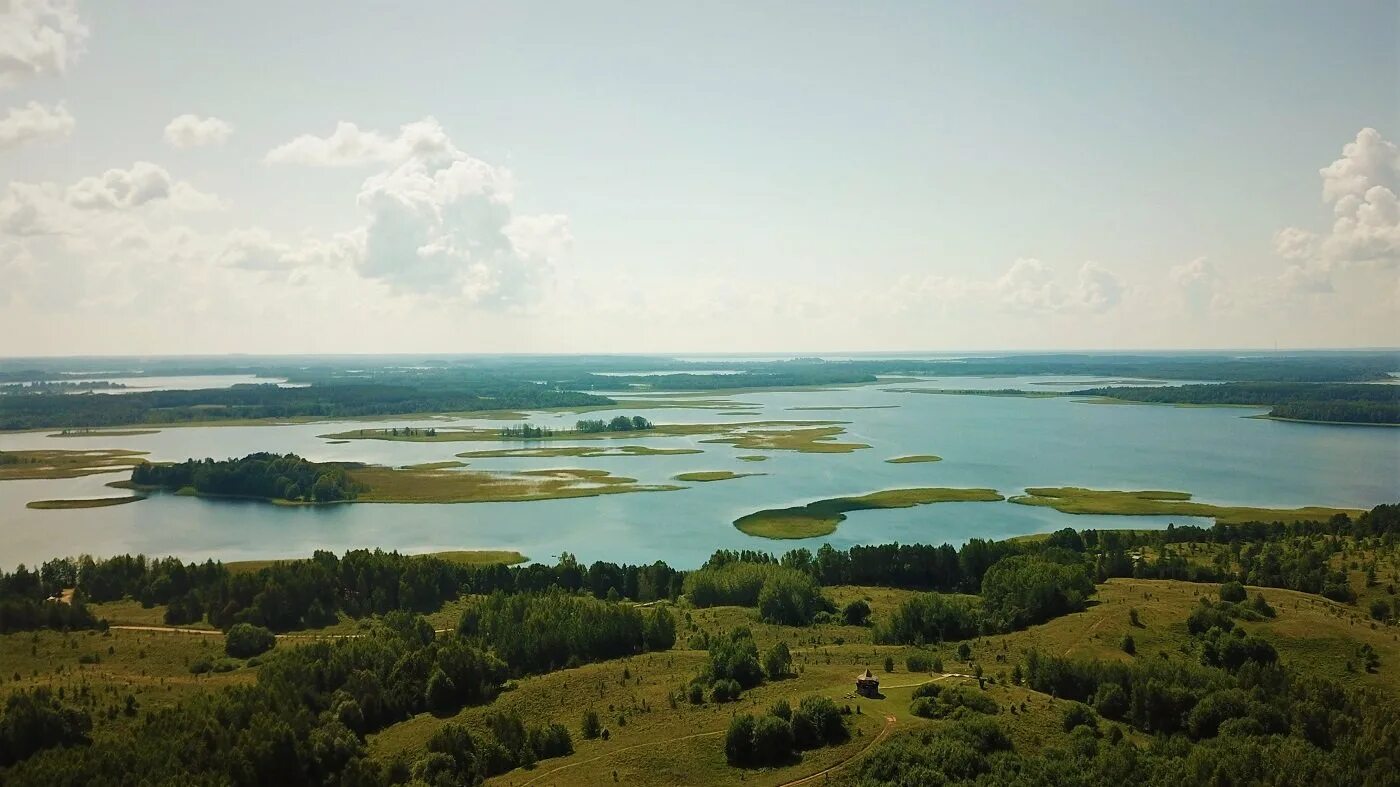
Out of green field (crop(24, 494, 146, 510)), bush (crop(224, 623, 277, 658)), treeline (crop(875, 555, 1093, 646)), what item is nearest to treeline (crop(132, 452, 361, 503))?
green field (crop(24, 494, 146, 510))

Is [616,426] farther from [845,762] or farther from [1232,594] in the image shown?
[845,762]

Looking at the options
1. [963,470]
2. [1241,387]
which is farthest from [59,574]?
[1241,387]

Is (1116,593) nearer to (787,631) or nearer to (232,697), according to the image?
(787,631)

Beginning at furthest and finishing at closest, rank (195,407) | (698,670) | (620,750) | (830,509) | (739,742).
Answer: (195,407)
(830,509)
(698,670)
(620,750)
(739,742)

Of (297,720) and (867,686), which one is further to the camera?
(867,686)

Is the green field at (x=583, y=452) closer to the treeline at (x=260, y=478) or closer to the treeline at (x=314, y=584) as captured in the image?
the treeline at (x=260, y=478)

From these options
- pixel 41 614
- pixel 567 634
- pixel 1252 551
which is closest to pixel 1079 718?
pixel 567 634

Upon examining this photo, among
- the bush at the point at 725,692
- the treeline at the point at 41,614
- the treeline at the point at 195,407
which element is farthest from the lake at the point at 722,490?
the bush at the point at 725,692
